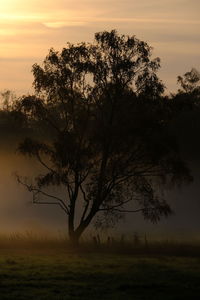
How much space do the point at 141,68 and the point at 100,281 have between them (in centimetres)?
2846

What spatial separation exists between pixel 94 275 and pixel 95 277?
2.67ft

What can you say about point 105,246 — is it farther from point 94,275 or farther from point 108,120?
point 94,275

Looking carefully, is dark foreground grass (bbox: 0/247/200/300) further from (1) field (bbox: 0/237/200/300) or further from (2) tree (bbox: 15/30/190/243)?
(2) tree (bbox: 15/30/190/243)

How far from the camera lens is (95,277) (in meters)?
36.7

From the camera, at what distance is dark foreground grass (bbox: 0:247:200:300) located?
102ft

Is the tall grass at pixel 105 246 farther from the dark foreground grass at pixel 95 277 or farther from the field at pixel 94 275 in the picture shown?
the dark foreground grass at pixel 95 277

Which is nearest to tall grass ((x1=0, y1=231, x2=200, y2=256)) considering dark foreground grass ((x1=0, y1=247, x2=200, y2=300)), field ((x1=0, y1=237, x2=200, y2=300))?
field ((x1=0, y1=237, x2=200, y2=300))

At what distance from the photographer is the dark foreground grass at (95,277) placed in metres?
30.9

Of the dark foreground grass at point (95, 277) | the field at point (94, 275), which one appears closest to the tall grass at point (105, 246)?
the field at point (94, 275)

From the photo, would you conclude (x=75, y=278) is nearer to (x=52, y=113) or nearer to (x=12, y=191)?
(x=52, y=113)

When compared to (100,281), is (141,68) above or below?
above

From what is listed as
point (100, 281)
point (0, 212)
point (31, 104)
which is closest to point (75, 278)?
point (100, 281)

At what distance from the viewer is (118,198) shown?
6103 centimetres

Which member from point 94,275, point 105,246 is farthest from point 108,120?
point 94,275
